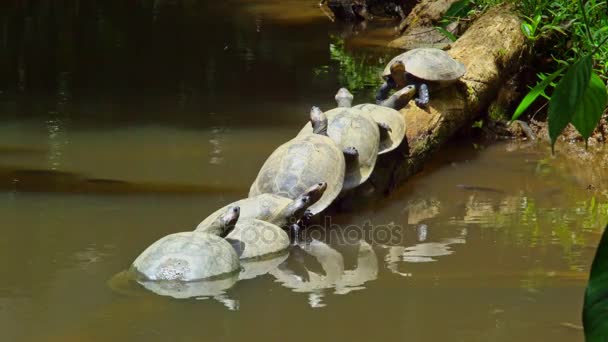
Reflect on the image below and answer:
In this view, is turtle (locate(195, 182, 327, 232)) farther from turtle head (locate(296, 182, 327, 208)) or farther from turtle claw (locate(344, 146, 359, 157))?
turtle claw (locate(344, 146, 359, 157))

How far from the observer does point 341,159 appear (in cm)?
499

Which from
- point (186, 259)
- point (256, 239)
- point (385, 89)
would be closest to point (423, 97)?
point (385, 89)

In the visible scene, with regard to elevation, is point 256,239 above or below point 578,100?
below

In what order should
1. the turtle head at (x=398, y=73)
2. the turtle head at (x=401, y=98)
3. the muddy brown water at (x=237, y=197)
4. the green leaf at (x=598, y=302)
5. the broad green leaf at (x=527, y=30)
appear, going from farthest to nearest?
1. the broad green leaf at (x=527, y=30)
2. the turtle head at (x=398, y=73)
3. the turtle head at (x=401, y=98)
4. the muddy brown water at (x=237, y=197)
5. the green leaf at (x=598, y=302)

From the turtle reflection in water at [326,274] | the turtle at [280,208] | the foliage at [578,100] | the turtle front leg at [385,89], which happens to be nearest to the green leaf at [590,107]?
the foliage at [578,100]

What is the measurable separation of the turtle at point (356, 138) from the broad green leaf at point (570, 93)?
4.45m

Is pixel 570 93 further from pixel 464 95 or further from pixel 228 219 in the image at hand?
pixel 464 95

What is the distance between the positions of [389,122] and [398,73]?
3.04ft

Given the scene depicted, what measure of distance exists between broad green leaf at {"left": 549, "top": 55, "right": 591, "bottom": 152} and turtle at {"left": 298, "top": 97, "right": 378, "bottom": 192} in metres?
4.45

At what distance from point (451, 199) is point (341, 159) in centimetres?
81

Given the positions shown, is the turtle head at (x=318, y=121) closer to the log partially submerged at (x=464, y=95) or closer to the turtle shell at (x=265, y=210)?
the log partially submerged at (x=464, y=95)

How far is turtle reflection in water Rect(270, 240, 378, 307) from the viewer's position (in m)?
3.94

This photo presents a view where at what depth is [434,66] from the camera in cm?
601

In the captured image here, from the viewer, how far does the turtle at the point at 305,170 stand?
15.7 ft
